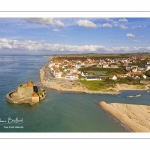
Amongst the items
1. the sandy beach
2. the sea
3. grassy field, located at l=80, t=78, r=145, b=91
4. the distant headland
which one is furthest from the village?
the distant headland

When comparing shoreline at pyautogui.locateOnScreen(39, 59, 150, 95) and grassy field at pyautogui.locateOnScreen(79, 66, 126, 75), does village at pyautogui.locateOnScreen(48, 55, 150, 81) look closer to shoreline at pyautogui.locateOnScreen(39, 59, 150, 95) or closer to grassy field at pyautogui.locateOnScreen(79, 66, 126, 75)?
grassy field at pyautogui.locateOnScreen(79, 66, 126, 75)

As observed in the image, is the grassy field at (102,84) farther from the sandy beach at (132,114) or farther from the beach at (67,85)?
the sandy beach at (132,114)

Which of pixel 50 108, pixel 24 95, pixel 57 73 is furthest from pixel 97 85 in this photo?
pixel 24 95

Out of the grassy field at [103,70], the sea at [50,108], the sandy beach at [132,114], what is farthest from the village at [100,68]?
the sandy beach at [132,114]

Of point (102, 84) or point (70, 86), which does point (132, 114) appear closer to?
point (102, 84)

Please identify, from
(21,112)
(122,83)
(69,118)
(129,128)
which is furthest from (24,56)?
(129,128)

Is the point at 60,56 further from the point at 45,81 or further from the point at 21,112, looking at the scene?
the point at 21,112
